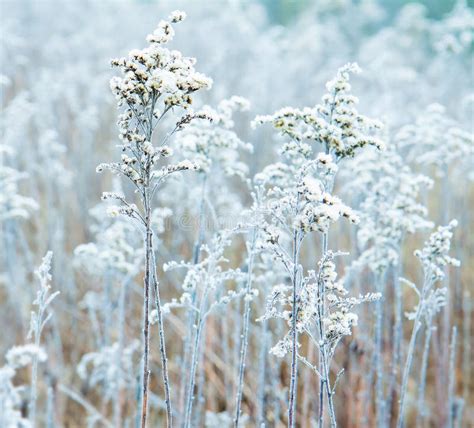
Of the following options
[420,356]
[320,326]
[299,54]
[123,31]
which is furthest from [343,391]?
[123,31]

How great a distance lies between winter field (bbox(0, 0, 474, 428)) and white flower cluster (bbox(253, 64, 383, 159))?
0.01 meters

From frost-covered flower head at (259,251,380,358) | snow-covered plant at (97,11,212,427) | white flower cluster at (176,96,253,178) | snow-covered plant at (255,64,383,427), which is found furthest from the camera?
white flower cluster at (176,96,253,178)

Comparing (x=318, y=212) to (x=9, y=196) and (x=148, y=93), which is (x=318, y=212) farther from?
(x=9, y=196)

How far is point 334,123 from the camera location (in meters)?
2.80

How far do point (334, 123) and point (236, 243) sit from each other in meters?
4.58

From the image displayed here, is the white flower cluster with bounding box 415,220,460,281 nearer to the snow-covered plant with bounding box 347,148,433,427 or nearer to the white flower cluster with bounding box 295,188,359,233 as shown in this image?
the snow-covered plant with bounding box 347,148,433,427

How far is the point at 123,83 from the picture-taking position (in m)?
2.28

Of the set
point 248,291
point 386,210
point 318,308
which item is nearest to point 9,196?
point 248,291

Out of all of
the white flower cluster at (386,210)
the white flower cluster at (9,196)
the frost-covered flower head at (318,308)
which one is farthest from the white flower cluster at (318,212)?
the white flower cluster at (9,196)

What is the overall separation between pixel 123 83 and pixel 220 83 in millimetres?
8165

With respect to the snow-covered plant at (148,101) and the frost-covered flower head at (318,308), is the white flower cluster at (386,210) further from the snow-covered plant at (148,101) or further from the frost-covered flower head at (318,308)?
the snow-covered plant at (148,101)

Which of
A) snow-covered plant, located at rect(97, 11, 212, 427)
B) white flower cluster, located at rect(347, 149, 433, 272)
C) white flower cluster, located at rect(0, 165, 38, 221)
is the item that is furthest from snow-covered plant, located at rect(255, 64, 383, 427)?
white flower cluster, located at rect(0, 165, 38, 221)

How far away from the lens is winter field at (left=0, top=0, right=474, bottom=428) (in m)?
2.50

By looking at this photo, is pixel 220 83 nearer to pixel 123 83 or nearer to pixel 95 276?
pixel 95 276
